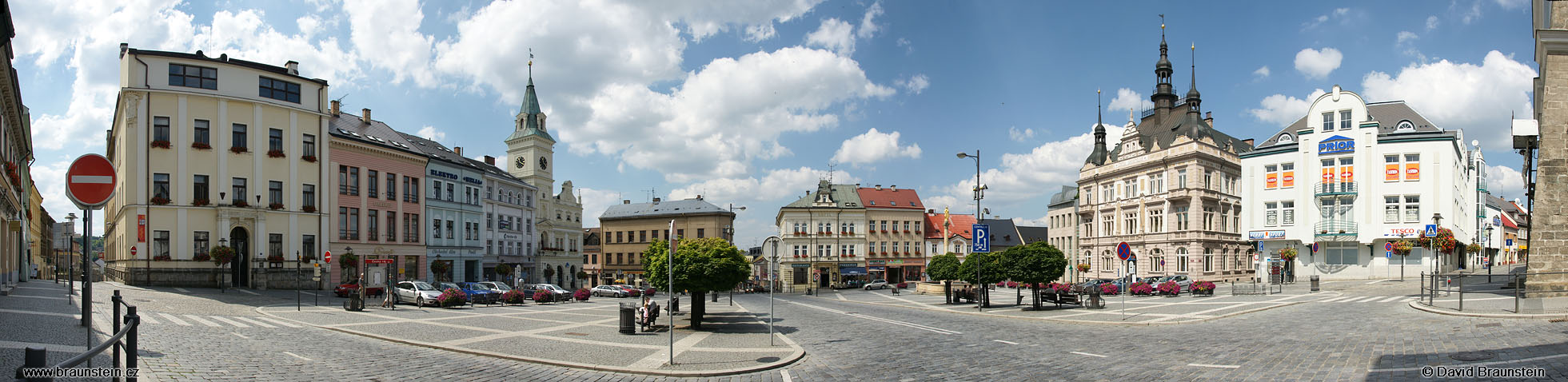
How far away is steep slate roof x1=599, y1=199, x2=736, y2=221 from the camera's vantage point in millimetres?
92812

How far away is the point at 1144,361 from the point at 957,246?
69.5m

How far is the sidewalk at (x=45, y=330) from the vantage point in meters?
10.5

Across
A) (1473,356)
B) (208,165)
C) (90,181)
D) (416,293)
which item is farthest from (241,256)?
(1473,356)

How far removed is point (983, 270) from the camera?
2961 centimetres

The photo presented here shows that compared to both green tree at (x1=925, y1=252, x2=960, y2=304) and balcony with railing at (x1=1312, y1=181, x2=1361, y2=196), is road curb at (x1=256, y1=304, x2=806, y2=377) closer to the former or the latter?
green tree at (x1=925, y1=252, x2=960, y2=304)

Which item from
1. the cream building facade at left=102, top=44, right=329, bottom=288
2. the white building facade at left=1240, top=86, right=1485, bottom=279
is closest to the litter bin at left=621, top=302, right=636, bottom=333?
the cream building facade at left=102, top=44, right=329, bottom=288

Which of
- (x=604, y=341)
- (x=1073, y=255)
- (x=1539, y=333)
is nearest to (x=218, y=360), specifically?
(x=604, y=341)

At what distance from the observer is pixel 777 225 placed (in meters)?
86.4

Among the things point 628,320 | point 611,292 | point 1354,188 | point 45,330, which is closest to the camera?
point 45,330

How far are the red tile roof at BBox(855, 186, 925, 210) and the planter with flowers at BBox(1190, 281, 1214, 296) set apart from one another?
44.7 meters

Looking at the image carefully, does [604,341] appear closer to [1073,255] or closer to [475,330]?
[475,330]

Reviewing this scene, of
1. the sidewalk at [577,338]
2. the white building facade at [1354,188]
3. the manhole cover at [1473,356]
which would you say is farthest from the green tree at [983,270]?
the white building facade at [1354,188]

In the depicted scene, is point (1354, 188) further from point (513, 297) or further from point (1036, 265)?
point (513, 297)

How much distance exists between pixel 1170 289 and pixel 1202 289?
5.17ft
